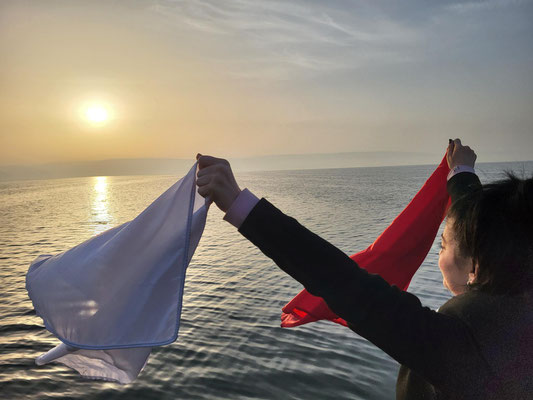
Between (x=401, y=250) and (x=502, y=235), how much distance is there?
1688 millimetres

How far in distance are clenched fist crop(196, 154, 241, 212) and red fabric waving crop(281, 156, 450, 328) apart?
1809 mm

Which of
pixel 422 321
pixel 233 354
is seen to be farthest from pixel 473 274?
pixel 233 354

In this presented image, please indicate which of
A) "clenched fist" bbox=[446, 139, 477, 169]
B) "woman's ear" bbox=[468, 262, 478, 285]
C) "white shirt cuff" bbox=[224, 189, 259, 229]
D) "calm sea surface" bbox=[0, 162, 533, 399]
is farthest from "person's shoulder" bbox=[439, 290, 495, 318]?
"calm sea surface" bbox=[0, 162, 533, 399]

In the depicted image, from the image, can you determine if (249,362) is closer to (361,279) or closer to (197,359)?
(197,359)

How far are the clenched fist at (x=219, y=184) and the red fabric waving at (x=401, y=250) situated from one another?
5.94ft

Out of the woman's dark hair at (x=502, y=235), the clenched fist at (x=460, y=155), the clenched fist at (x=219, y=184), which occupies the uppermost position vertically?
the clenched fist at (x=460, y=155)

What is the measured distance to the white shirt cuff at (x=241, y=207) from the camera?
151cm

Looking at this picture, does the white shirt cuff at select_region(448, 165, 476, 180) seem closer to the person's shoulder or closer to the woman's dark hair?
the woman's dark hair

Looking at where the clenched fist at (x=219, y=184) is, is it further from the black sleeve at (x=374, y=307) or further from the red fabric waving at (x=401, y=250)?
the red fabric waving at (x=401, y=250)

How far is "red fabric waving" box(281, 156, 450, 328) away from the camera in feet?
10.5

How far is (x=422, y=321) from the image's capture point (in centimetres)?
140

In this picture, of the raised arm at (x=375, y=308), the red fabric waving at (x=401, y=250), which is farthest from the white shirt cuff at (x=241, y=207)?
the red fabric waving at (x=401, y=250)

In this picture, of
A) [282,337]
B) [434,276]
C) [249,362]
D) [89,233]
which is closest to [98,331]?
[249,362]

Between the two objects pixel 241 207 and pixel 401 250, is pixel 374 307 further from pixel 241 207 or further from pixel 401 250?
pixel 401 250
